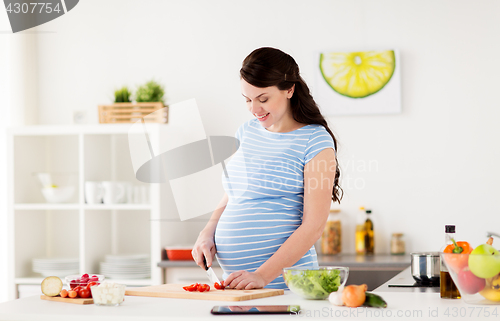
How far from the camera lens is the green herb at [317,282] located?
133 cm

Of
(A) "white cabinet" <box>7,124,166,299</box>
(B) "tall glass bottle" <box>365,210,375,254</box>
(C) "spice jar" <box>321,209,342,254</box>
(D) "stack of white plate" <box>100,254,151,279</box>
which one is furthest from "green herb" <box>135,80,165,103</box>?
(B) "tall glass bottle" <box>365,210,375,254</box>

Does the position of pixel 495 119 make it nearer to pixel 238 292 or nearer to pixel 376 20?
pixel 376 20

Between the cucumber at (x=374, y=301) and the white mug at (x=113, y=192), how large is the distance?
2182 mm

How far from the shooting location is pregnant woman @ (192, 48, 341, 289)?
1616 millimetres

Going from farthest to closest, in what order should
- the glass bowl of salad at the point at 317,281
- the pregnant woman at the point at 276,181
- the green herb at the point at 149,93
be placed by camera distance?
the green herb at the point at 149,93, the pregnant woman at the point at 276,181, the glass bowl of salad at the point at 317,281

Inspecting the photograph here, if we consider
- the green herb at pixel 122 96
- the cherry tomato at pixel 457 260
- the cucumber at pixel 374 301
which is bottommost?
the cucumber at pixel 374 301

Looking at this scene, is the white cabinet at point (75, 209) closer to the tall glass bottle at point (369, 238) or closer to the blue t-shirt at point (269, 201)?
the tall glass bottle at point (369, 238)

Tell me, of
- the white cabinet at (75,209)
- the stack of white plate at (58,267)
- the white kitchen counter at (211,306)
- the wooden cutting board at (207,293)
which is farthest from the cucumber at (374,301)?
the stack of white plate at (58,267)

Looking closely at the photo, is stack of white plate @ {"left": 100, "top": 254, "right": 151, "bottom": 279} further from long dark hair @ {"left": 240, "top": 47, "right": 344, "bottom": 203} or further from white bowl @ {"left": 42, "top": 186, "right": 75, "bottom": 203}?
long dark hair @ {"left": 240, "top": 47, "right": 344, "bottom": 203}

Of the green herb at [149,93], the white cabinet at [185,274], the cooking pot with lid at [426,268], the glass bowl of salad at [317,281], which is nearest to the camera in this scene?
the glass bowl of salad at [317,281]

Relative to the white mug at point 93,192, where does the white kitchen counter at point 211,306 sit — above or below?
below

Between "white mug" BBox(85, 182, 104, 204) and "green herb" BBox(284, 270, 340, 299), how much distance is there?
2063 mm

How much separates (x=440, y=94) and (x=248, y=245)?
197cm

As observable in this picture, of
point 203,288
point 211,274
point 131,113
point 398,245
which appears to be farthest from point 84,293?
point 398,245
